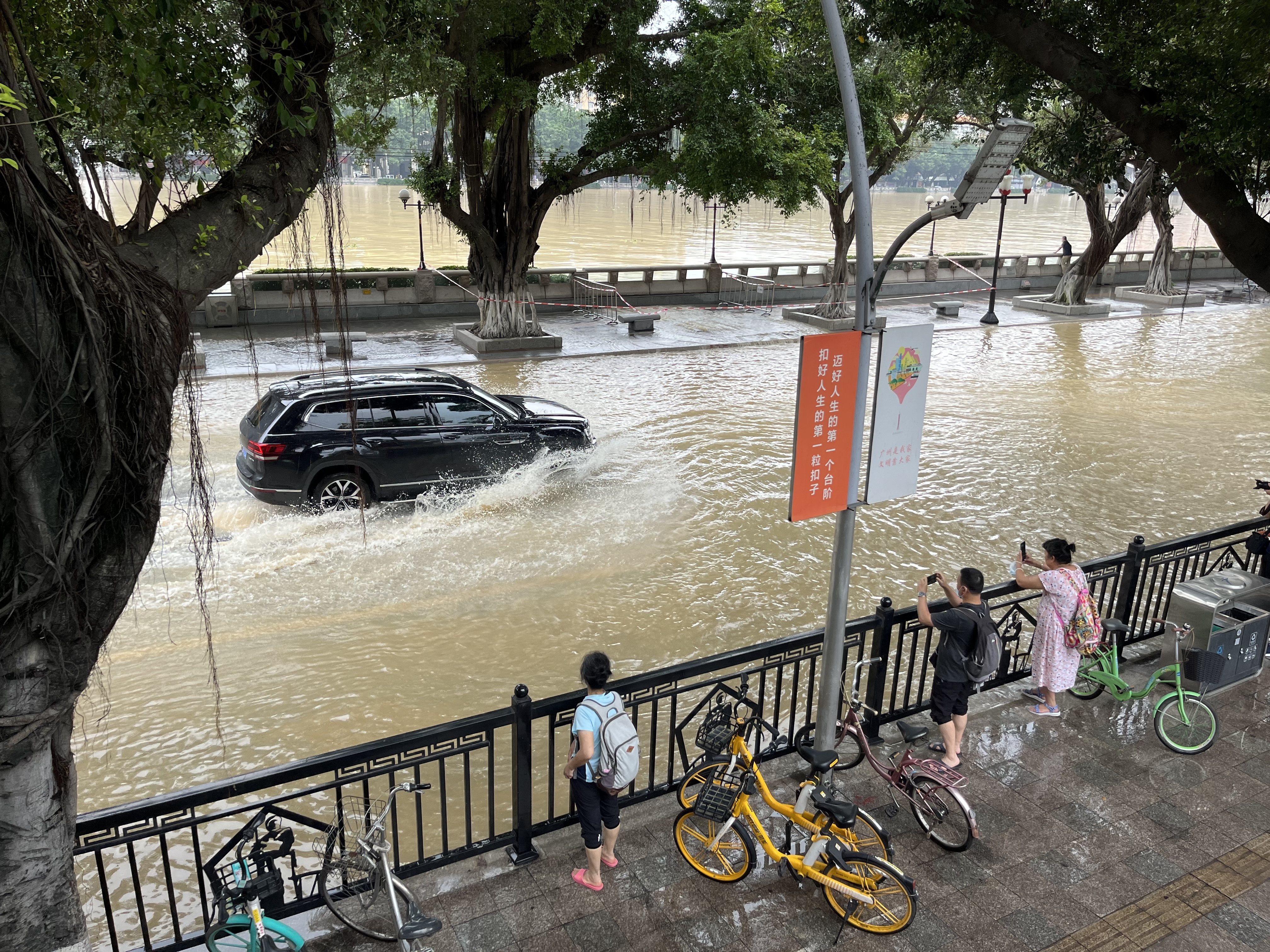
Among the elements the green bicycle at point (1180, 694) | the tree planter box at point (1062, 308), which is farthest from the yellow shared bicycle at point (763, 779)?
the tree planter box at point (1062, 308)

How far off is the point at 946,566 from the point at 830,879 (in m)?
6.41

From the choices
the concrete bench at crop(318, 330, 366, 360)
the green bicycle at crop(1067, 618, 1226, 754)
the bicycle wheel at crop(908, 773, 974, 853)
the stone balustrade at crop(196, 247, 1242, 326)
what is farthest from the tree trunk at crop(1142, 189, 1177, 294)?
the bicycle wheel at crop(908, 773, 974, 853)

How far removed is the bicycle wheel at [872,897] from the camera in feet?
16.2

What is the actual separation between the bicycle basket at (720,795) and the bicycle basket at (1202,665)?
4032 millimetres

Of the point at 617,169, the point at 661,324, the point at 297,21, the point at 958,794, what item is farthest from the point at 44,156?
the point at 661,324

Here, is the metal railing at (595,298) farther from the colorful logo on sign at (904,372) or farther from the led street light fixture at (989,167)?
the colorful logo on sign at (904,372)

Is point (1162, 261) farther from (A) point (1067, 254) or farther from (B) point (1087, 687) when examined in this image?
(B) point (1087, 687)

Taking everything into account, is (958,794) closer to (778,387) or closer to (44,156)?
(44,156)

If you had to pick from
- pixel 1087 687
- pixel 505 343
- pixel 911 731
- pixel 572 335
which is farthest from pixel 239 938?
pixel 572 335

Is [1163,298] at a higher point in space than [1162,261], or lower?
lower

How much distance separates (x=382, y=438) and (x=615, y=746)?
24.6 ft

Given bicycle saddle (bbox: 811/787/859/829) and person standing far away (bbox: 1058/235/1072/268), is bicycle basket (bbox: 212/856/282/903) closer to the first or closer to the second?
bicycle saddle (bbox: 811/787/859/829)

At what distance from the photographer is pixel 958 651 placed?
6219 millimetres

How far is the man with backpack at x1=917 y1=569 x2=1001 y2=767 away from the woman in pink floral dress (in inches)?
33.6
